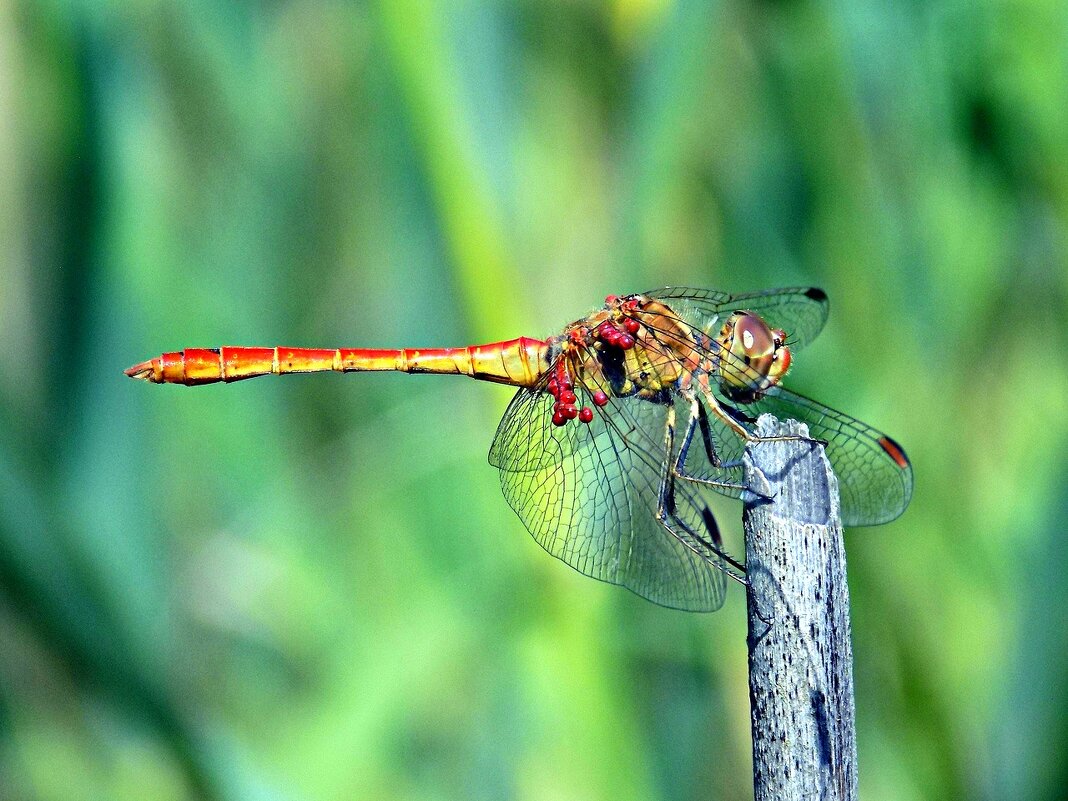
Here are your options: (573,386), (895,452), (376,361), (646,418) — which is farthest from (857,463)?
(376,361)

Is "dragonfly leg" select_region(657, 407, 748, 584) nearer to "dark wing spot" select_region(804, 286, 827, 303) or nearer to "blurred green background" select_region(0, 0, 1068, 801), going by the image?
"blurred green background" select_region(0, 0, 1068, 801)

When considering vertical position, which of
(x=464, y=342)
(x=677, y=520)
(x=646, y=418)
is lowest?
(x=677, y=520)

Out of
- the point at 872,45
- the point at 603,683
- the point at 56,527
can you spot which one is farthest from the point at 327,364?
the point at 872,45

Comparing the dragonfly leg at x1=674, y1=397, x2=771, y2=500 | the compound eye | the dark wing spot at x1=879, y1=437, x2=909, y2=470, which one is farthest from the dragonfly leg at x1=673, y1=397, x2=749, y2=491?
the dark wing spot at x1=879, y1=437, x2=909, y2=470

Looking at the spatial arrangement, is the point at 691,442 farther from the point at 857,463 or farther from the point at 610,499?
the point at 857,463

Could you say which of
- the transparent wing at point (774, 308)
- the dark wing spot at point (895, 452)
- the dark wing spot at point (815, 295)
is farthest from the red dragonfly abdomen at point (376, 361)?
the dark wing spot at point (895, 452)

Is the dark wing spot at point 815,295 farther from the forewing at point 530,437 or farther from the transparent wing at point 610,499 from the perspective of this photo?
the forewing at point 530,437

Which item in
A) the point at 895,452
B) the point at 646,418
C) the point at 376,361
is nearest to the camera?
the point at 895,452
